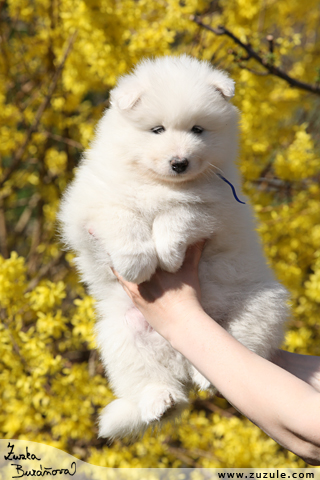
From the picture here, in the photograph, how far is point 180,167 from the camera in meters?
1.82

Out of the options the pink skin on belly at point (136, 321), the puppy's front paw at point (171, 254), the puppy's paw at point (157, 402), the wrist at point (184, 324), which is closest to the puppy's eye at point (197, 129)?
the puppy's front paw at point (171, 254)

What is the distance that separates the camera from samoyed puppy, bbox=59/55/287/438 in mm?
1843

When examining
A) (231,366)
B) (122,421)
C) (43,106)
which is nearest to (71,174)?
(43,106)

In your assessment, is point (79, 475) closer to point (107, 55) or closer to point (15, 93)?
point (107, 55)

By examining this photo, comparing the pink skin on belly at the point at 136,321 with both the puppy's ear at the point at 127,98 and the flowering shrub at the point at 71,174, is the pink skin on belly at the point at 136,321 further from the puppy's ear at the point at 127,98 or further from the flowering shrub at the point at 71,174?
the puppy's ear at the point at 127,98

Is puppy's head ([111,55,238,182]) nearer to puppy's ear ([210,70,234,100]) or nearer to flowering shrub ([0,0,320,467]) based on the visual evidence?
puppy's ear ([210,70,234,100])

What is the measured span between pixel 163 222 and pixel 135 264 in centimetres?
25

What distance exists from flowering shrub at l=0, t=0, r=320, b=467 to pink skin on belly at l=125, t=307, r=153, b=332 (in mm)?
872

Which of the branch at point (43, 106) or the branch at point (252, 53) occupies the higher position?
the branch at point (252, 53)

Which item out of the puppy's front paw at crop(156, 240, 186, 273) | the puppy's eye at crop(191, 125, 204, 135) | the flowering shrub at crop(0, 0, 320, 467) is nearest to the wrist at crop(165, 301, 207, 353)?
the puppy's front paw at crop(156, 240, 186, 273)

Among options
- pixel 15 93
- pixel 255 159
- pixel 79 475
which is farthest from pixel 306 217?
pixel 15 93

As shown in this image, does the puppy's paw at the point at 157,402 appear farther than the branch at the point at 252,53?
No

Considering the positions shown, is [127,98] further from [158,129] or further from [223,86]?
[223,86]

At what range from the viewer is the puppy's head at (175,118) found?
183 cm
